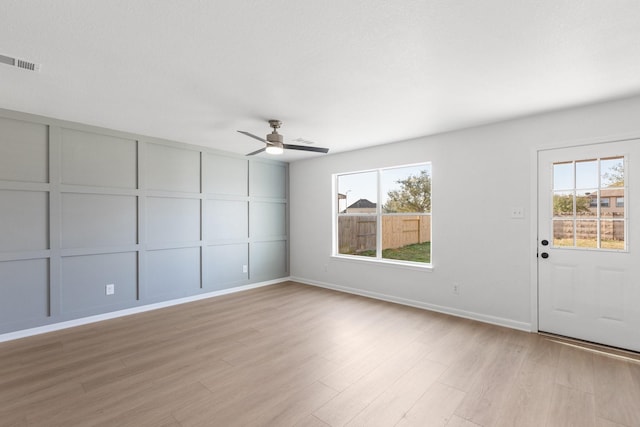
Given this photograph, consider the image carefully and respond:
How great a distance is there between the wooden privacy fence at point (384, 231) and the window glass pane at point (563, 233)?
59.4 inches

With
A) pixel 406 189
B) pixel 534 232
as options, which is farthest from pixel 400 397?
pixel 406 189

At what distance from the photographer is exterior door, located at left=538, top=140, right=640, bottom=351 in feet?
9.53

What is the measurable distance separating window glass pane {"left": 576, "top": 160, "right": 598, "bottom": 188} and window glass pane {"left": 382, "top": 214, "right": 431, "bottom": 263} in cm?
201

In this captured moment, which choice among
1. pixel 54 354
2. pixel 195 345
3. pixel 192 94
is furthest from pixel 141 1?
pixel 54 354

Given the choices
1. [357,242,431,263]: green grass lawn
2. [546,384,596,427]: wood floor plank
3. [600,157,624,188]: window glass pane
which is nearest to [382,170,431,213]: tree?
[357,242,431,263]: green grass lawn

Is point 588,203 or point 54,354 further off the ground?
point 588,203

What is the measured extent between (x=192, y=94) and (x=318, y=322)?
2932 millimetres

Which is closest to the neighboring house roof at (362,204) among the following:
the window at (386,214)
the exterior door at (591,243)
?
the window at (386,214)

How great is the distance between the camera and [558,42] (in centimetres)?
198

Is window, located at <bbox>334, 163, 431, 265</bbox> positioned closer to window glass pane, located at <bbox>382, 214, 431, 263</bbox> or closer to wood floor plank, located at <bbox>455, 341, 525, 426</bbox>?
window glass pane, located at <bbox>382, 214, 431, 263</bbox>

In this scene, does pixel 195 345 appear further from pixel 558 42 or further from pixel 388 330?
pixel 558 42

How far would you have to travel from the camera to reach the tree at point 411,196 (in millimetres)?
4582

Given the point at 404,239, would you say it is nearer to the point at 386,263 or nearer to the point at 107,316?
the point at 386,263

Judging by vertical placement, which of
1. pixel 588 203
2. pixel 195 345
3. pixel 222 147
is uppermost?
pixel 222 147
